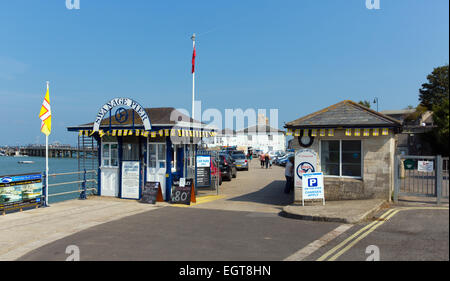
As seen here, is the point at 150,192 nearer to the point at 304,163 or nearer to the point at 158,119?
the point at 158,119

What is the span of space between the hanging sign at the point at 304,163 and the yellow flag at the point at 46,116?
10.6 meters

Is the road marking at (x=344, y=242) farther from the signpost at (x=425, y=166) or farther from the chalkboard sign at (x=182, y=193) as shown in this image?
the chalkboard sign at (x=182, y=193)

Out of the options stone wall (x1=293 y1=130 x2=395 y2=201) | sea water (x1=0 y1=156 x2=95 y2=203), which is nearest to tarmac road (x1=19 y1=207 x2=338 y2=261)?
stone wall (x1=293 y1=130 x2=395 y2=201)

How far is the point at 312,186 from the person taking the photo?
545 inches

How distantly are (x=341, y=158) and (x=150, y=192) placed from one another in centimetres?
788

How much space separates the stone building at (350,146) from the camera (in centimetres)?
1355

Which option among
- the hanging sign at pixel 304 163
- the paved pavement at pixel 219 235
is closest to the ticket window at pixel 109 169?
the paved pavement at pixel 219 235

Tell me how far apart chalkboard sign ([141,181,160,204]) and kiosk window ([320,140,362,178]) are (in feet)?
22.6

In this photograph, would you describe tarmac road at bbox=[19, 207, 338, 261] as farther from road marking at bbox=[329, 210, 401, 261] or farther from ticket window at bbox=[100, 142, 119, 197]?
ticket window at bbox=[100, 142, 119, 197]

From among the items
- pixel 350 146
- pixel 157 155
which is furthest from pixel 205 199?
pixel 350 146

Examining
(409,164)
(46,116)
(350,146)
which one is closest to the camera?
(409,164)

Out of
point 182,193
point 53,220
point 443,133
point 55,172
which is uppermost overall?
point 443,133

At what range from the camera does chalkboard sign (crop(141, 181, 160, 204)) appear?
51.6ft
